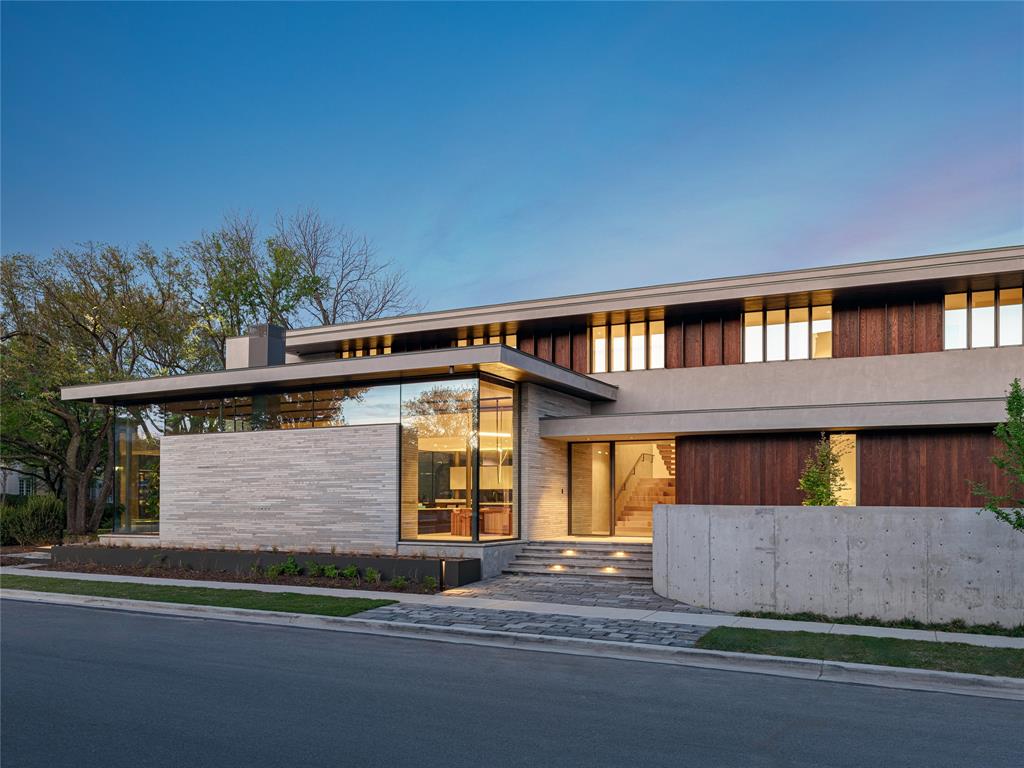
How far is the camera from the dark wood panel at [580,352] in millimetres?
25797

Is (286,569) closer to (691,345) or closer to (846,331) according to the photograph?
(691,345)

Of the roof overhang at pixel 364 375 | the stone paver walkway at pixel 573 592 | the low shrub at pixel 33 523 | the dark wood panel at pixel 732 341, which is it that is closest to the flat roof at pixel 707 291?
the dark wood panel at pixel 732 341

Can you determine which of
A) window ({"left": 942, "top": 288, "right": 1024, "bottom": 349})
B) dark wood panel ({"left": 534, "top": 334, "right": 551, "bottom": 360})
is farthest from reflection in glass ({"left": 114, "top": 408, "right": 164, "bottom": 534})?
window ({"left": 942, "top": 288, "right": 1024, "bottom": 349})

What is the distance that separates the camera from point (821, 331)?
2302 cm

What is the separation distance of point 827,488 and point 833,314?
8320 millimetres

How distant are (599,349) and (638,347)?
128cm

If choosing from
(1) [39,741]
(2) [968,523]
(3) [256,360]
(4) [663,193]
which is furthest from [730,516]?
(4) [663,193]

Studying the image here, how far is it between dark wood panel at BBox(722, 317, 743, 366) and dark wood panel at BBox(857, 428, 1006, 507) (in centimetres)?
446

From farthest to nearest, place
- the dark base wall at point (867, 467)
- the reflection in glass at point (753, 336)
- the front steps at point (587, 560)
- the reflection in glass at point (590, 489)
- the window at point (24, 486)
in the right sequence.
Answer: the window at point (24, 486) < the reflection in glass at point (753, 336) < the reflection in glass at point (590, 489) < the dark base wall at point (867, 467) < the front steps at point (587, 560)

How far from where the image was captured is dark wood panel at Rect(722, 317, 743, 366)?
23.9 m

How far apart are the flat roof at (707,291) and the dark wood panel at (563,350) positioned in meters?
1.18

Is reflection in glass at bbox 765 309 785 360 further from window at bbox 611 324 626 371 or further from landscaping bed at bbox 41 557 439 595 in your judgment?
landscaping bed at bbox 41 557 439 595

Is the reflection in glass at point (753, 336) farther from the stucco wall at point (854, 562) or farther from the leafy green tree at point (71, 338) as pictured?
the leafy green tree at point (71, 338)

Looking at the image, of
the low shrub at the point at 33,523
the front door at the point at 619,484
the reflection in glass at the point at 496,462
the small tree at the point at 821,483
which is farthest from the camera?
the low shrub at the point at 33,523
